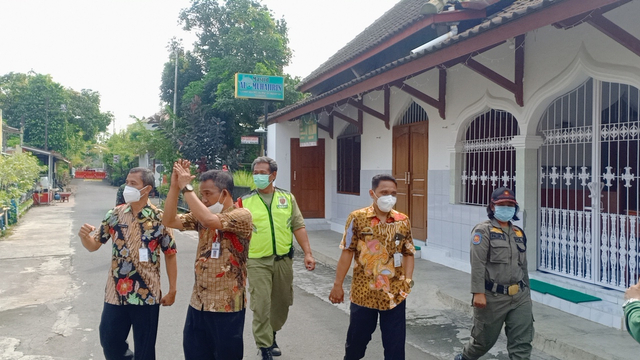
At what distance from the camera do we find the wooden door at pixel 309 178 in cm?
1424

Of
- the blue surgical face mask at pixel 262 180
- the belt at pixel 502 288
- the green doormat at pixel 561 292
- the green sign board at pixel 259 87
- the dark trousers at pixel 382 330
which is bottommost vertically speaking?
the green doormat at pixel 561 292

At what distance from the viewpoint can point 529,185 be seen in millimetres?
7012

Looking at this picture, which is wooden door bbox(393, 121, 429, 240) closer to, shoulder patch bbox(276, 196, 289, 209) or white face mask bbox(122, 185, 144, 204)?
shoulder patch bbox(276, 196, 289, 209)

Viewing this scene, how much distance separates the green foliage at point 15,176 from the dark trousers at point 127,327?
12.2m

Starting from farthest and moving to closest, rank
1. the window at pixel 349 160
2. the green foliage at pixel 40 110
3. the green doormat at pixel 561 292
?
the green foliage at pixel 40 110, the window at pixel 349 160, the green doormat at pixel 561 292

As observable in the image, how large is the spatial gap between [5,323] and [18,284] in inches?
95.4

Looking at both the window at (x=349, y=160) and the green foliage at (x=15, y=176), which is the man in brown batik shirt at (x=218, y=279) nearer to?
the window at (x=349, y=160)

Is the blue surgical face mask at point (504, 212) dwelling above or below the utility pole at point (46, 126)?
below

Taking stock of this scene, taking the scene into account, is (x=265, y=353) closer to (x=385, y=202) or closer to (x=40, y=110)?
(x=385, y=202)

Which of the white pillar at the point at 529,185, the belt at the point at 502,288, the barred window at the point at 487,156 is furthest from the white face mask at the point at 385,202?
the barred window at the point at 487,156

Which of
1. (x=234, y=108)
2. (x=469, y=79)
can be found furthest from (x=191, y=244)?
(x=234, y=108)

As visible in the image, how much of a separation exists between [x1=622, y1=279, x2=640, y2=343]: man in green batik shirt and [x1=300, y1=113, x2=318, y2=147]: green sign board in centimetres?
1119

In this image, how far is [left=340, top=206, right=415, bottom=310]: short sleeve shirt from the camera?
371 centimetres

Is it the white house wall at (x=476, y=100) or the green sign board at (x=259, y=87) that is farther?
the green sign board at (x=259, y=87)
